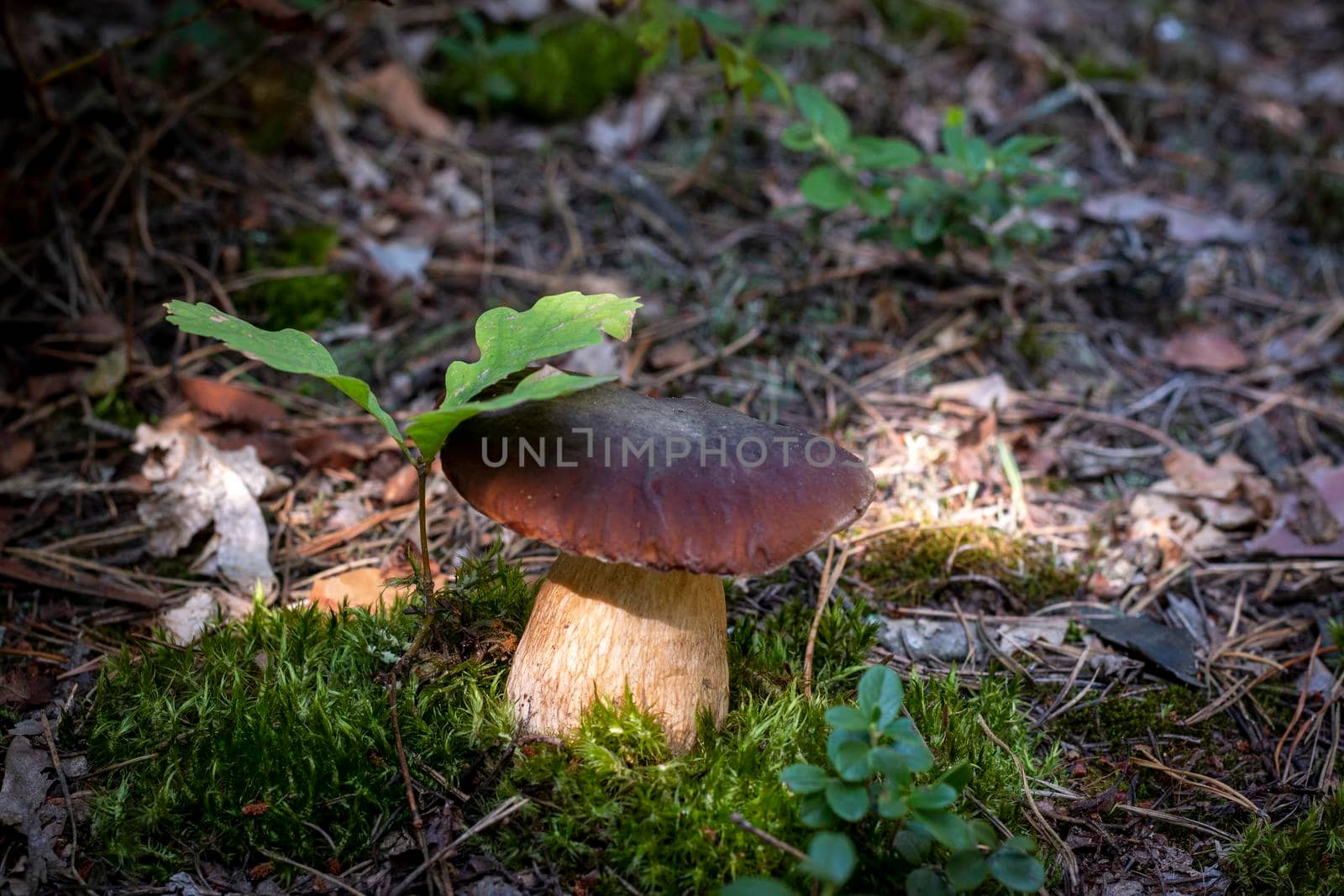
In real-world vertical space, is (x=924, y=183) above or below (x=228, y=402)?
above

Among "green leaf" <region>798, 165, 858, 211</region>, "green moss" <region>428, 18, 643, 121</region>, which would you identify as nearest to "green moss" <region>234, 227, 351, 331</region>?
"green moss" <region>428, 18, 643, 121</region>

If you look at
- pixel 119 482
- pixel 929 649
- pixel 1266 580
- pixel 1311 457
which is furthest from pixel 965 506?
pixel 119 482

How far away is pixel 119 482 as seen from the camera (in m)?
3.07

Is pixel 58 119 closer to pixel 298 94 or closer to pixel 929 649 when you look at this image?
pixel 298 94

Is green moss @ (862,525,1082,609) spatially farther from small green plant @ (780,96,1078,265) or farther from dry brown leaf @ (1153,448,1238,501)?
small green plant @ (780,96,1078,265)

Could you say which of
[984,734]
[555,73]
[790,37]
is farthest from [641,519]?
[555,73]

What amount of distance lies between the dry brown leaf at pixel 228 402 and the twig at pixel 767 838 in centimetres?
225

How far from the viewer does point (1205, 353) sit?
13.3 ft

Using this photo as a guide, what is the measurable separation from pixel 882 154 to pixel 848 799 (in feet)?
8.16

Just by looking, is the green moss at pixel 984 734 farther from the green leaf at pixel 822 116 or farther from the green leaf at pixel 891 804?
the green leaf at pixel 822 116

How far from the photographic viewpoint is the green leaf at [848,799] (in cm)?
172

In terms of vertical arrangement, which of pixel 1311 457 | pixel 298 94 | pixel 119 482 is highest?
pixel 298 94

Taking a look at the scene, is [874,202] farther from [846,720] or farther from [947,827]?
[947,827]

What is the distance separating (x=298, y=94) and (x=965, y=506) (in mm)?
3596
